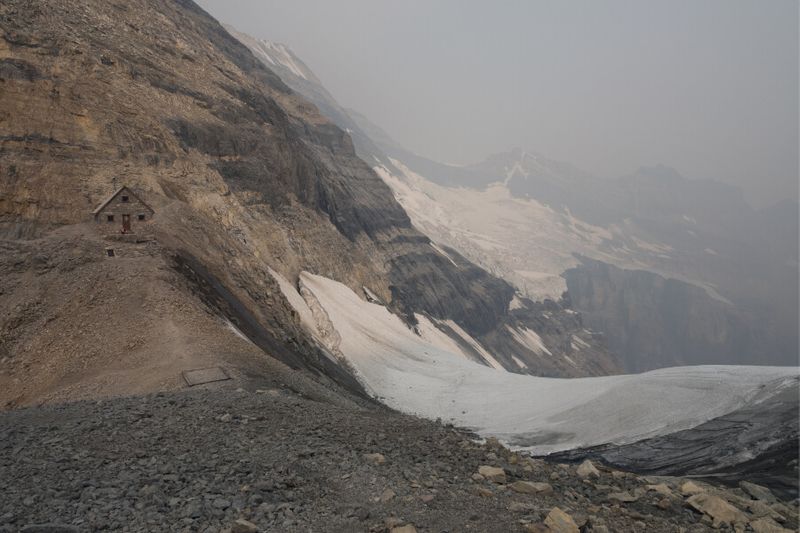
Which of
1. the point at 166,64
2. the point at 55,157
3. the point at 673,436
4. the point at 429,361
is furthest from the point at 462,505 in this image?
the point at 166,64

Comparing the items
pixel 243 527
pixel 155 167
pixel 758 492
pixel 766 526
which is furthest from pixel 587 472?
pixel 155 167

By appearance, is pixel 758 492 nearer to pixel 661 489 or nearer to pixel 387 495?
pixel 661 489

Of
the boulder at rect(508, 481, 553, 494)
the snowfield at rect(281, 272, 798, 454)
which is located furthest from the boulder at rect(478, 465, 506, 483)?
the snowfield at rect(281, 272, 798, 454)

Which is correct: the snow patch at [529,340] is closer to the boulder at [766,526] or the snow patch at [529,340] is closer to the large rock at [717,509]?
the large rock at [717,509]

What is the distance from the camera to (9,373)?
40.2 feet

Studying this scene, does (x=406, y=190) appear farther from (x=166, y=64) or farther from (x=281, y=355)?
(x=281, y=355)

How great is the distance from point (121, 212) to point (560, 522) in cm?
1725

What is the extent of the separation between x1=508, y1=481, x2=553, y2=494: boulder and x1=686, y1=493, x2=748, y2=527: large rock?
7.55 feet

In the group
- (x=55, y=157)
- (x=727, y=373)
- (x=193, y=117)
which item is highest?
(x=727, y=373)

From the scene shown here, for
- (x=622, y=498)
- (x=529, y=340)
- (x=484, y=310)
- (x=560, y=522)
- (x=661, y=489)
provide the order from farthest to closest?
(x=529, y=340)
(x=484, y=310)
(x=661, y=489)
(x=622, y=498)
(x=560, y=522)

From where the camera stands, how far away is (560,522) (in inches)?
236

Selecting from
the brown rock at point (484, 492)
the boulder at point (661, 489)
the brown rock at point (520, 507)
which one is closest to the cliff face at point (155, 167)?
the brown rock at point (484, 492)

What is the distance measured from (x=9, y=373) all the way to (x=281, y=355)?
745cm

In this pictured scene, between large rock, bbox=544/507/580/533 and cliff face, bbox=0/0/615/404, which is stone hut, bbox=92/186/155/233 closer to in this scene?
cliff face, bbox=0/0/615/404
